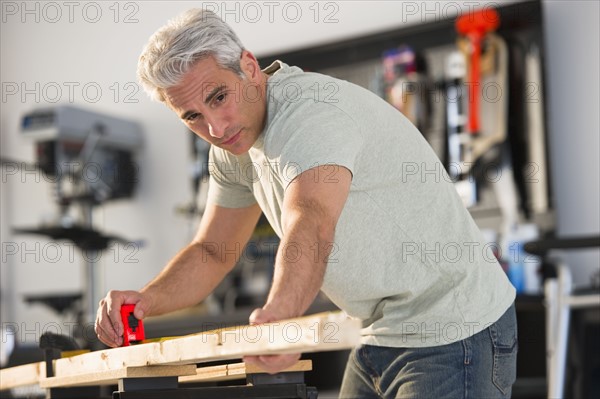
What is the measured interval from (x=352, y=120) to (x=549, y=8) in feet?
8.15

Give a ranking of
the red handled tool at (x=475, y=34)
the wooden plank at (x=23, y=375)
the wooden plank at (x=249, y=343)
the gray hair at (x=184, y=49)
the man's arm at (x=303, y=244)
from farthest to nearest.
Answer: the red handled tool at (x=475, y=34) → the wooden plank at (x=23, y=375) → the gray hair at (x=184, y=49) → the man's arm at (x=303, y=244) → the wooden plank at (x=249, y=343)

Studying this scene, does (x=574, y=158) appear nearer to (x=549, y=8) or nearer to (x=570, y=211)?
(x=570, y=211)

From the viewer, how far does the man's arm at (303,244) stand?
125 centimetres

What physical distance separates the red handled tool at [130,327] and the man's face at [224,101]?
354 millimetres

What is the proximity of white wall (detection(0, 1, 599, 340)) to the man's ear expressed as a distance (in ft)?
7.61

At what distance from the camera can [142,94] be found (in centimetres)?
525

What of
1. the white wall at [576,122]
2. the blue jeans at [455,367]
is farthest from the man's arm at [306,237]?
the white wall at [576,122]

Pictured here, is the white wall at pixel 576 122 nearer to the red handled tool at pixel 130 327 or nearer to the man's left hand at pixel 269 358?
the red handled tool at pixel 130 327

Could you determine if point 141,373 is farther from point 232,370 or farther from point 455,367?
point 455,367

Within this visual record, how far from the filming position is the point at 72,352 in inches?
76.0

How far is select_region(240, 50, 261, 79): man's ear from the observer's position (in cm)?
165

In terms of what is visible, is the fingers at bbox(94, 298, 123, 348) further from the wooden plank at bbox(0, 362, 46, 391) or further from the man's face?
the man's face

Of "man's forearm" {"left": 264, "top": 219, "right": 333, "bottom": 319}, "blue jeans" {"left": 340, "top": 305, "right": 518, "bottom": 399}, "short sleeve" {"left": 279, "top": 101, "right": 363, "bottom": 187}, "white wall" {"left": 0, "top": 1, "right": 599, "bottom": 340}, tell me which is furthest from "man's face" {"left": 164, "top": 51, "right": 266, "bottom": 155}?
"white wall" {"left": 0, "top": 1, "right": 599, "bottom": 340}

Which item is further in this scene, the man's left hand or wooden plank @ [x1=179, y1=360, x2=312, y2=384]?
wooden plank @ [x1=179, y1=360, x2=312, y2=384]
